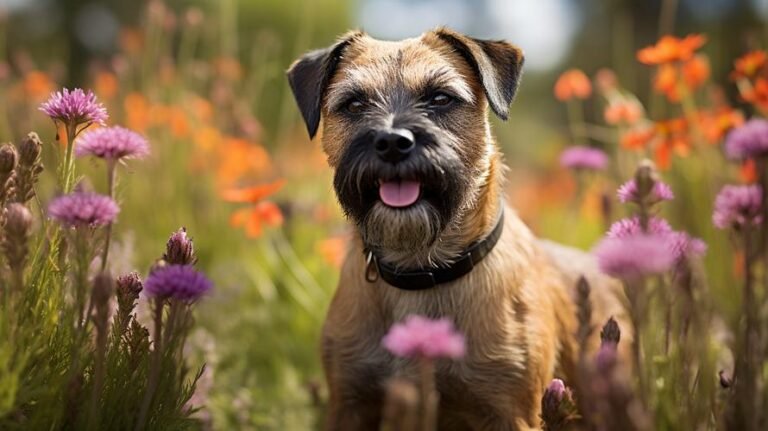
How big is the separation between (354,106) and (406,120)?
0.43 metres

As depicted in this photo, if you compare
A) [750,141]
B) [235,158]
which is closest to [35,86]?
[235,158]

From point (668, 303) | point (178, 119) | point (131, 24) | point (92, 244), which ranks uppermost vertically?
point (131, 24)

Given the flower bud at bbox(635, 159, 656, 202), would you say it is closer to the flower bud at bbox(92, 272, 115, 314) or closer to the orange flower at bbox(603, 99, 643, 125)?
the flower bud at bbox(92, 272, 115, 314)

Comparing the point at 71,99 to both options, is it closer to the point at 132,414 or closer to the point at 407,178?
the point at 132,414

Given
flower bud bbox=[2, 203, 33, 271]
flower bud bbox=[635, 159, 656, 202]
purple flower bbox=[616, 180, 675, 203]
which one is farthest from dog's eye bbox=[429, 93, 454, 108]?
flower bud bbox=[2, 203, 33, 271]

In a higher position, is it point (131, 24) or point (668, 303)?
point (131, 24)

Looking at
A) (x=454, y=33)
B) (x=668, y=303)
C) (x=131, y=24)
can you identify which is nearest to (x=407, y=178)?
(x=454, y=33)

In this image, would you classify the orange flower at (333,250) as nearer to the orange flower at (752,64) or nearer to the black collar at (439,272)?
the black collar at (439,272)

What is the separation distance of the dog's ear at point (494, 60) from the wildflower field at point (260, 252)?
2.52 feet

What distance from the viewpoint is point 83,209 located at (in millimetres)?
2125

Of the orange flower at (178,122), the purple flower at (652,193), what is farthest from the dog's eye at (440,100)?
the orange flower at (178,122)

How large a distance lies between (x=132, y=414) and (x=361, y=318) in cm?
120

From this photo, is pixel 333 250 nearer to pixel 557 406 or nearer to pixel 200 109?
pixel 200 109

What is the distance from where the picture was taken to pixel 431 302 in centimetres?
345
